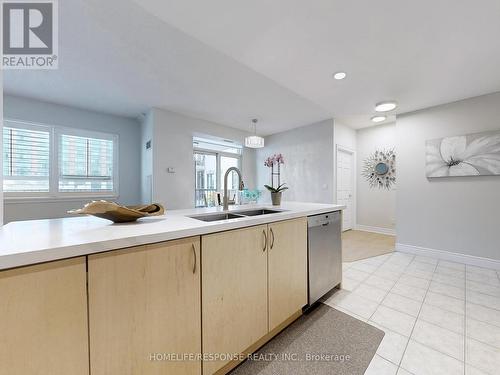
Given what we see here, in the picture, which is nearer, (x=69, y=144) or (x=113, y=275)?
(x=113, y=275)

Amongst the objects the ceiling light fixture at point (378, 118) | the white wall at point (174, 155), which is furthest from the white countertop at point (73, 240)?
the ceiling light fixture at point (378, 118)

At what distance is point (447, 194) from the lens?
10.4ft

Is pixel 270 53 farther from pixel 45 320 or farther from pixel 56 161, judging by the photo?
pixel 56 161

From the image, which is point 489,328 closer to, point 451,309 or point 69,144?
point 451,309

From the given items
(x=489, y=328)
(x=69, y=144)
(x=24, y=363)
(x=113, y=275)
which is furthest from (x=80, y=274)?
(x=69, y=144)

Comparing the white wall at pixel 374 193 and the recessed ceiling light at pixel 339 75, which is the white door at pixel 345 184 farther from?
the recessed ceiling light at pixel 339 75

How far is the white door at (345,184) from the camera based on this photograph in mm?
4680

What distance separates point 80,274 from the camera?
73cm

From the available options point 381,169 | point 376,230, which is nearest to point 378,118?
point 381,169

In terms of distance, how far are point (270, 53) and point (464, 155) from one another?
3.23 meters

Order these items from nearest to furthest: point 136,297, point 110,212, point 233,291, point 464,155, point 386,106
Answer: point 136,297 < point 110,212 < point 233,291 < point 464,155 < point 386,106

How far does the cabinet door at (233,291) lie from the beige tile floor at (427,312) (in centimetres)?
77

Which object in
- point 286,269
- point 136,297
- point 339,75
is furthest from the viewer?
point 339,75

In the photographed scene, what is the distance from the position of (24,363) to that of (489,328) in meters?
2.81
